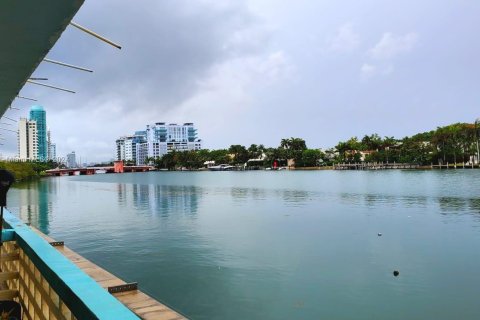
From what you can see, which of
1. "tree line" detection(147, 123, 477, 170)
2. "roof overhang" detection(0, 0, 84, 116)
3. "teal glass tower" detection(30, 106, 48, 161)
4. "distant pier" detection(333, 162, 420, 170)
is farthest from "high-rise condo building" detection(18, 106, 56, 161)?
"roof overhang" detection(0, 0, 84, 116)

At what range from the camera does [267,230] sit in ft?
70.9

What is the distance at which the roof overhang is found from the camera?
1813 millimetres

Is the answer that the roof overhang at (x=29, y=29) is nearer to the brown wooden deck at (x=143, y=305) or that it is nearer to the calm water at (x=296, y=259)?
the brown wooden deck at (x=143, y=305)

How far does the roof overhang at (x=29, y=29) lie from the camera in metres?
1.81

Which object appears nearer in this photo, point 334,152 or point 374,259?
point 374,259

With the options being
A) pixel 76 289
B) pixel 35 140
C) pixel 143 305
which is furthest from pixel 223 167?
pixel 76 289

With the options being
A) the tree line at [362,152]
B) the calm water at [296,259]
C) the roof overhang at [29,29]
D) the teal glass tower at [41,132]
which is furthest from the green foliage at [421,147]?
the teal glass tower at [41,132]

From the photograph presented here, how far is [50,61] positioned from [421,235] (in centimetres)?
1960

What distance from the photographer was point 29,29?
6.79 ft

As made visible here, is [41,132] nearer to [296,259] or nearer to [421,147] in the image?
[421,147]

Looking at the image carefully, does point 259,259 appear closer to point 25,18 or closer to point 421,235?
point 421,235

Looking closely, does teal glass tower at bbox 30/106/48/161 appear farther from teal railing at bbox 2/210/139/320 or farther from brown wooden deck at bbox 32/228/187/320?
teal railing at bbox 2/210/139/320

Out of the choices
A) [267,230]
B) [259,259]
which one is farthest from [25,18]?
[267,230]

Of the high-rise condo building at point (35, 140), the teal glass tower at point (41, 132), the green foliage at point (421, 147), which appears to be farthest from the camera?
the teal glass tower at point (41, 132)
